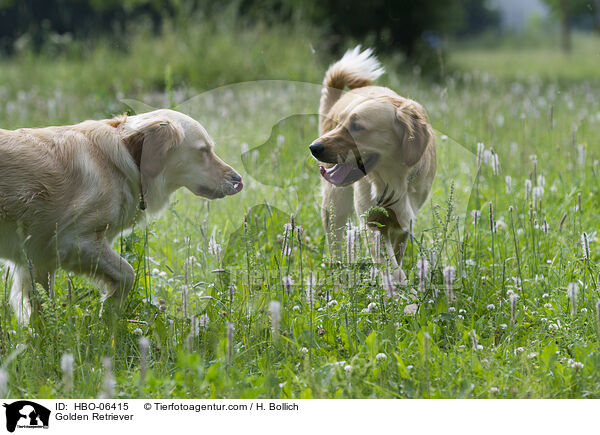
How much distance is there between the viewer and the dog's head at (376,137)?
11.2 feet

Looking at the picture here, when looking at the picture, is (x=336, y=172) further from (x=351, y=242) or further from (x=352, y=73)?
(x=352, y=73)

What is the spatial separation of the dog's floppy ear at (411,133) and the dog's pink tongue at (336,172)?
1.08 ft

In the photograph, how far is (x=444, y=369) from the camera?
8.77ft

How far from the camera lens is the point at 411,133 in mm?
3445

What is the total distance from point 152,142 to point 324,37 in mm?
10421

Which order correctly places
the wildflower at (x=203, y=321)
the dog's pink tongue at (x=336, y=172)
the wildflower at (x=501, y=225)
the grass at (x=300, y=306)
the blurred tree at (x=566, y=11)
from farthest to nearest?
the blurred tree at (x=566, y=11), the wildflower at (x=501, y=225), the dog's pink tongue at (x=336, y=172), the wildflower at (x=203, y=321), the grass at (x=300, y=306)

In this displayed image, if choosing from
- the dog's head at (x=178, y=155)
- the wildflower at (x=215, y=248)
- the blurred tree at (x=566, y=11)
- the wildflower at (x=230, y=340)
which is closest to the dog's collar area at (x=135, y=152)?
the dog's head at (x=178, y=155)

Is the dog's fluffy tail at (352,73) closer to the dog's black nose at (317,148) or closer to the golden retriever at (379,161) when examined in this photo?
the golden retriever at (379,161)

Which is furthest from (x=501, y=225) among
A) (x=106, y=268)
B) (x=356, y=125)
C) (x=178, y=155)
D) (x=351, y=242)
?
(x=106, y=268)

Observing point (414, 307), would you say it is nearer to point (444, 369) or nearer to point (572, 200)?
point (444, 369)

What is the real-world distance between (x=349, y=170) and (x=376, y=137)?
231mm

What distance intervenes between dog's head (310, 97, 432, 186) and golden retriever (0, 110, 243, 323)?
576 mm
